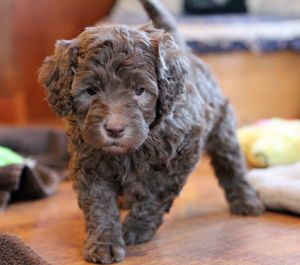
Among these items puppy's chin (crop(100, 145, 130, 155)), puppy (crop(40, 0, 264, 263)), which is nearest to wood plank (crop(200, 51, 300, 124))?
puppy (crop(40, 0, 264, 263))

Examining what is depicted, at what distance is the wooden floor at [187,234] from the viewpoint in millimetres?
2100

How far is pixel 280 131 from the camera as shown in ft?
10.8

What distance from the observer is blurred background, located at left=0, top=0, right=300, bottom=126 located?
4.36 m

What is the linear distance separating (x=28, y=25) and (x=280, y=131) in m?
2.37

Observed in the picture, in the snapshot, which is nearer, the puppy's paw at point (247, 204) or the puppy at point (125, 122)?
the puppy at point (125, 122)

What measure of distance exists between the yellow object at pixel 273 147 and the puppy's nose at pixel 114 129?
136cm

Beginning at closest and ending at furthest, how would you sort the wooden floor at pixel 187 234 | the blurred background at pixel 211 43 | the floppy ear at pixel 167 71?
the floppy ear at pixel 167 71 → the wooden floor at pixel 187 234 → the blurred background at pixel 211 43

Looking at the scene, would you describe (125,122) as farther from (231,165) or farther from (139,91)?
(231,165)

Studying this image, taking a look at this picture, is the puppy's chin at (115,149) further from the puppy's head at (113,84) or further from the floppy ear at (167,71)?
the floppy ear at (167,71)

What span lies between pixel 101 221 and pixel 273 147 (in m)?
1.25

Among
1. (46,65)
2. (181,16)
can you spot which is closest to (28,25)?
(181,16)

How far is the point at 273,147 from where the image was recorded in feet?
10.1

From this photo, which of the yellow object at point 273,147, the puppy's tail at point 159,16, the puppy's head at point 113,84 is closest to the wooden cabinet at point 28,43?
the yellow object at point 273,147

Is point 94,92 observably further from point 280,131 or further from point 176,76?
point 280,131
